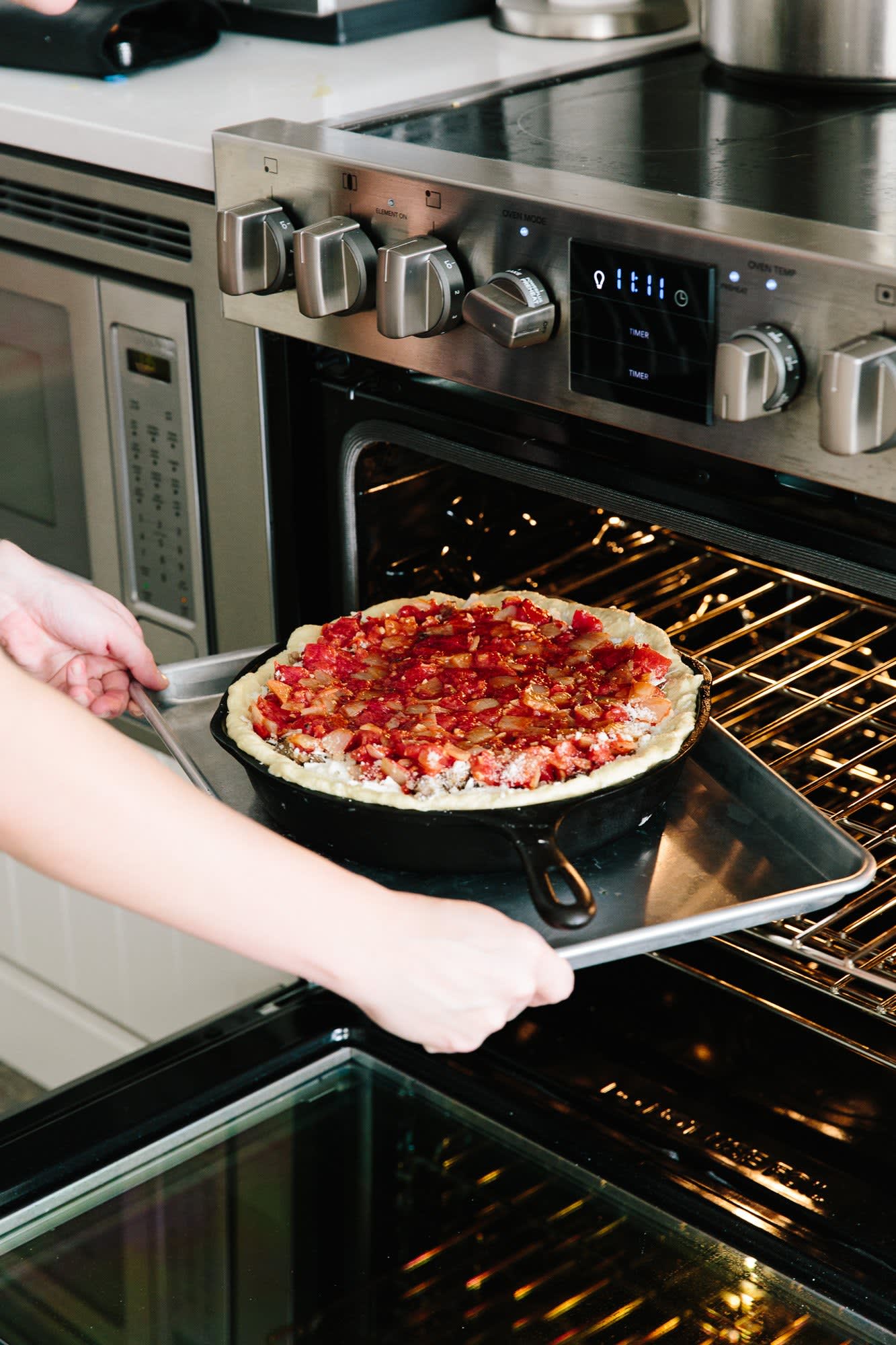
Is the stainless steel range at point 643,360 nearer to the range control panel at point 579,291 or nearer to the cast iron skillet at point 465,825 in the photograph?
the range control panel at point 579,291

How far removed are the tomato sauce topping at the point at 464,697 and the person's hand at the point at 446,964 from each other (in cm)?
16

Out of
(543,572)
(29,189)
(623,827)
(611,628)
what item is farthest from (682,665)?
(29,189)

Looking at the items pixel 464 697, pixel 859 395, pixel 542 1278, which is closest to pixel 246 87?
pixel 464 697

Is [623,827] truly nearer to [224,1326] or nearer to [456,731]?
[456,731]

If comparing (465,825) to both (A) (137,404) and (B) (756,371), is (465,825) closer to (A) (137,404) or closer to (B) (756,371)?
(B) (756,371)

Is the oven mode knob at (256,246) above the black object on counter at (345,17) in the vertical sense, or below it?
below

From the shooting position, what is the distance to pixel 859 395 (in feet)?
2.85

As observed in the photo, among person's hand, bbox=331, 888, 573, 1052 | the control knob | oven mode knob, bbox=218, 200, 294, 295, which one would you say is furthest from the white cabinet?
the control knob

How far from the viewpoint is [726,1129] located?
1132 millimetres

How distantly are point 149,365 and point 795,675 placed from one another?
0.68m

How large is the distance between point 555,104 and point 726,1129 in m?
0.88

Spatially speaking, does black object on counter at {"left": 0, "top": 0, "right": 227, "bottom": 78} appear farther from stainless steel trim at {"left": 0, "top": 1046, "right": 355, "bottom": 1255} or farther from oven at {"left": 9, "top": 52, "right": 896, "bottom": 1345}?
stainless steel trim at {"left": 0, "top": 1046, "right": 355, "bottom": 1255}

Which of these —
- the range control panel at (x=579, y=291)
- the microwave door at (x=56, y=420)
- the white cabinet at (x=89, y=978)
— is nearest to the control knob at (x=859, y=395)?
the range control panel at (x=579, y=291)

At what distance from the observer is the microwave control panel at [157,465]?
57.6 inches
